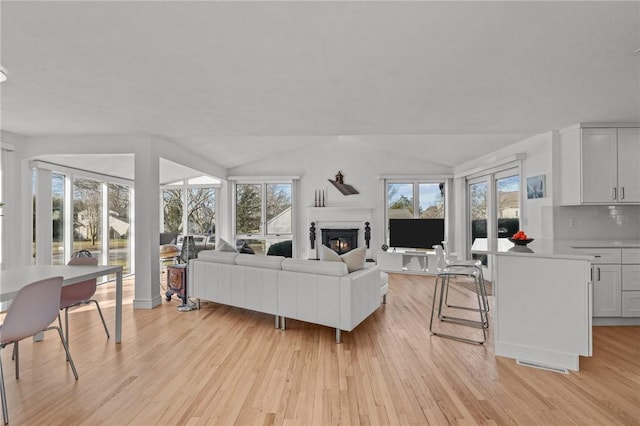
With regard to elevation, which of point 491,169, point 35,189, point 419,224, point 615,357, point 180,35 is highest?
point 180,35

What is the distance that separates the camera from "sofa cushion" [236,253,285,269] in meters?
3.57

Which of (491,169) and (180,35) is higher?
(180,35)

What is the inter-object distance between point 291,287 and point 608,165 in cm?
403

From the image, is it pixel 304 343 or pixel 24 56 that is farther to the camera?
pixel 304 343

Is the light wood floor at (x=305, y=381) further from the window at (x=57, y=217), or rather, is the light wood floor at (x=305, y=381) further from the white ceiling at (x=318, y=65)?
the white ceiling at (x=318, y=65)

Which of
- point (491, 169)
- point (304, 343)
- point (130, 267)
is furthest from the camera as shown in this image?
point (130, 267)

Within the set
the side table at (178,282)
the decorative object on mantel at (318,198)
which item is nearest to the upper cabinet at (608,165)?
the decorative object on mantel at (318,198)

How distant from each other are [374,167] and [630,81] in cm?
508

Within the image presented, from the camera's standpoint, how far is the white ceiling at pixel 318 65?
5.62 feet

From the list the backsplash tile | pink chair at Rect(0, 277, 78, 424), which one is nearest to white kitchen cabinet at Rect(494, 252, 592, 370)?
the backsplash tile

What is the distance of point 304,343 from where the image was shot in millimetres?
3066

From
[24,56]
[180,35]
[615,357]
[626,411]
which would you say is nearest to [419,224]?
[615,357]

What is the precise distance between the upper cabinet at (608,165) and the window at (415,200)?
3.58m

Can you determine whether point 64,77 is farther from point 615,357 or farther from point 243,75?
point 615,357
